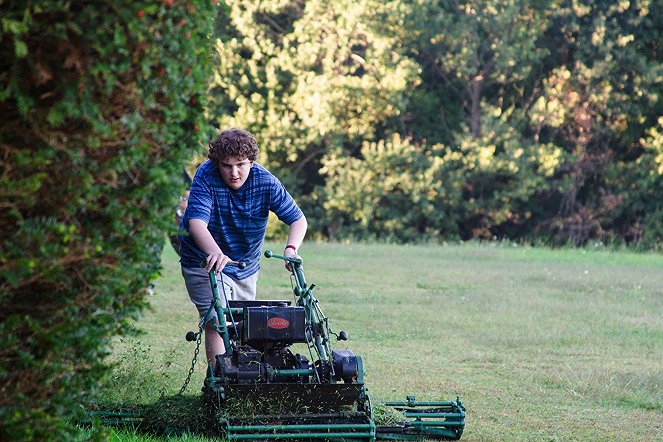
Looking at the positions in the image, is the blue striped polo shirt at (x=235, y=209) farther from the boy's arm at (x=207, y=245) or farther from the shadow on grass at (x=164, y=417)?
the shadow on grass at (x=164, y=417)

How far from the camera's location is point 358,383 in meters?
6.52

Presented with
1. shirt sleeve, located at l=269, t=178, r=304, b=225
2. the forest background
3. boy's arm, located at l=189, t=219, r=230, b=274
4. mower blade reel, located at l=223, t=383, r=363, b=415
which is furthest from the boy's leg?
the forest background

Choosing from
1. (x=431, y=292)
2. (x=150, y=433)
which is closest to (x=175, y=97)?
(x=150, y=433)

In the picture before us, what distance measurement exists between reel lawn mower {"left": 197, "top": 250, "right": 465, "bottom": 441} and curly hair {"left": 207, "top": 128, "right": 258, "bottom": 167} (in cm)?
71

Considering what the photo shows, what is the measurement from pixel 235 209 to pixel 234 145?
0.48 m

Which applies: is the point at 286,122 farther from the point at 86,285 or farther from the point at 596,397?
the point at 86,285

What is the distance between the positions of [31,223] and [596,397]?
5.76m

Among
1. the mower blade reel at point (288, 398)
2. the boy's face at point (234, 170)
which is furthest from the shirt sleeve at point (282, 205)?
the mower blade reel at point (288, 398)

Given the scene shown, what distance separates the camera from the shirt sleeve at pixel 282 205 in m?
7.63

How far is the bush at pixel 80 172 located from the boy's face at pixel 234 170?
96.3 inches

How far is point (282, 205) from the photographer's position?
771cm

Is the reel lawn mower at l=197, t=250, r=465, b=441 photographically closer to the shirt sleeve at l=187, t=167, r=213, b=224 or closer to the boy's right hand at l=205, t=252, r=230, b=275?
the boy's right hand at l=205, t=252, r=230, b=275

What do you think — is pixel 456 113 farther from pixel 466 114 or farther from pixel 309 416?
pixel 309 416

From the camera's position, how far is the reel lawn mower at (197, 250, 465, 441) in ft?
21.4
